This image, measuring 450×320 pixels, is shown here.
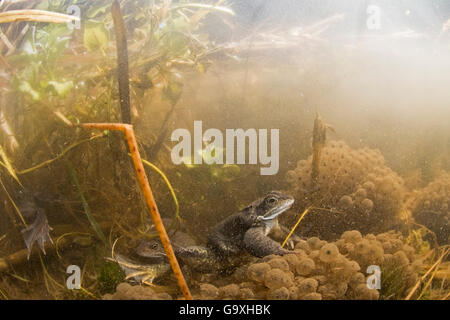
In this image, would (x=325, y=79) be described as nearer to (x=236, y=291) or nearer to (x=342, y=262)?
(x=342, y=262)

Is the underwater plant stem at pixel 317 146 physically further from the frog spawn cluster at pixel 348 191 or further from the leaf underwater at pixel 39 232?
the leaf underwater at pixel 39 232

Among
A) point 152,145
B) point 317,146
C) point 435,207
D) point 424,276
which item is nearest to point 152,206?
point 152,145

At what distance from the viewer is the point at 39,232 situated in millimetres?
1634

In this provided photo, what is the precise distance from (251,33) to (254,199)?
0.92 m

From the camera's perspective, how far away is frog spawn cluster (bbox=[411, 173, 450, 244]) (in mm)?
1732

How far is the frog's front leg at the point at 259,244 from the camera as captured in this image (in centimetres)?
144

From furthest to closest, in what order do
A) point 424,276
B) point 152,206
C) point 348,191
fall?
point 348,191, point 424,276, point 152,206

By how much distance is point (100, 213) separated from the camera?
165 cm

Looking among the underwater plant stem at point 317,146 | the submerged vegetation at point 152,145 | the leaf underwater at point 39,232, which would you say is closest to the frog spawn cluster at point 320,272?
the submerged vegetation at point 152,145

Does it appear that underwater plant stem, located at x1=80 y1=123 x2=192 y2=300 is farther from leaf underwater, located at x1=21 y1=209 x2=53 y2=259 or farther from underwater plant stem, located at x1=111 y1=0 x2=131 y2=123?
leaf underwater, located at x1=21 y1=209 x2=53 y2=259

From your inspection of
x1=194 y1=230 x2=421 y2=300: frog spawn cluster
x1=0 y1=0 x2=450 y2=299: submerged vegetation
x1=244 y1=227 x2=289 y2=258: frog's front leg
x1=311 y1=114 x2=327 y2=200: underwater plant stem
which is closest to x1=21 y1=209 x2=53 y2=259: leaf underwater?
x1=0 y1=0 x2=450 y2=299: submerged vegetation

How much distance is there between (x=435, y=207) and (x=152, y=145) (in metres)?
1.66

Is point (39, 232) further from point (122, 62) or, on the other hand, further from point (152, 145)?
point (122, 62)

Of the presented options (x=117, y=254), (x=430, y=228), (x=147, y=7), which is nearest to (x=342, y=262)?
(x=430, y=228)
